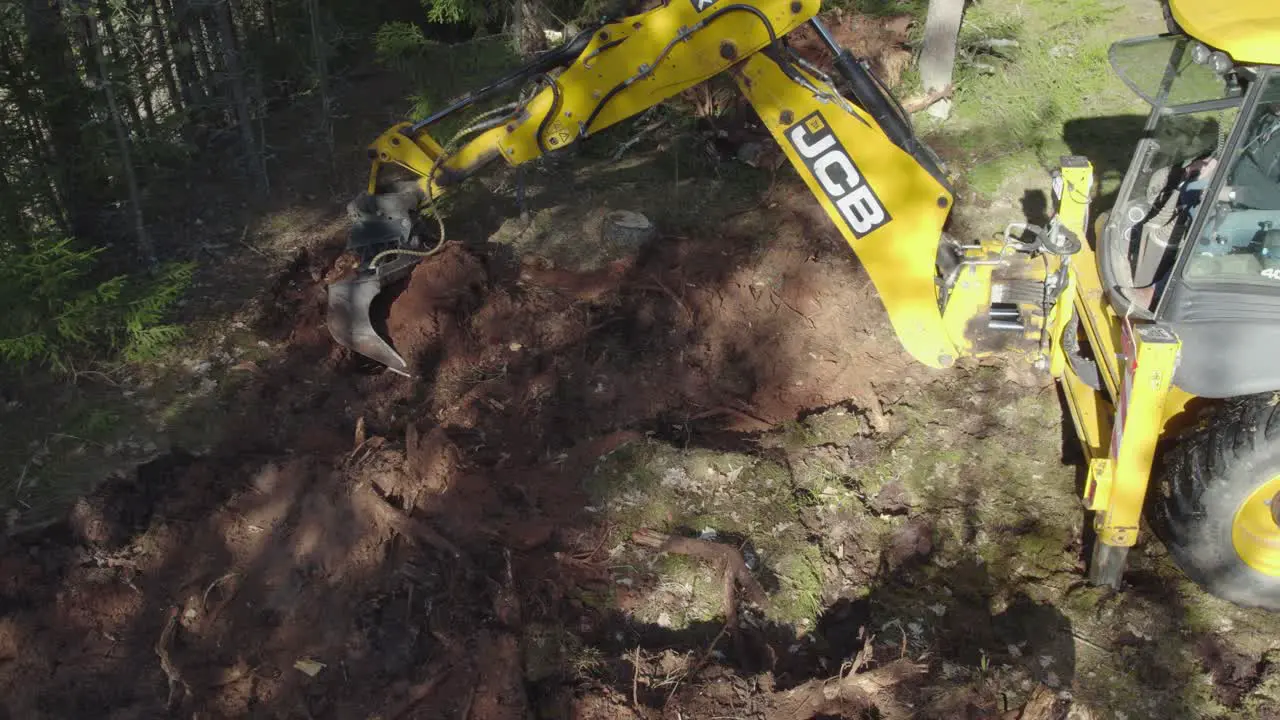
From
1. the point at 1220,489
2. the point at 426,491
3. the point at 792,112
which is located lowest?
the point at 426,491

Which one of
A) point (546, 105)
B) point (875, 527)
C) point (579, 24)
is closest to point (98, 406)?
point (546, 105)

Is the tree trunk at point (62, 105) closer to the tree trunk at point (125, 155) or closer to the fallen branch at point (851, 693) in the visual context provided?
the tree trunk at point (125, 155)

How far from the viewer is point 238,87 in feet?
29.7

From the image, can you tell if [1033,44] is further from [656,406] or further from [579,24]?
[656,406]

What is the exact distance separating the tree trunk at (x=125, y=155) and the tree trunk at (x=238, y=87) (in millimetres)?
1338

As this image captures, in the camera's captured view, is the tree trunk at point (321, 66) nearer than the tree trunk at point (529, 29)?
Yes

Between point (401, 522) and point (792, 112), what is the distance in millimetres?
3188

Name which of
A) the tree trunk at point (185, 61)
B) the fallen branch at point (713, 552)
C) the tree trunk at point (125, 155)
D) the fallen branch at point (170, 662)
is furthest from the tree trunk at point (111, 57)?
the fallen branch at point (713, 552)

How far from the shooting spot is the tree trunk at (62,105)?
23.6 feet

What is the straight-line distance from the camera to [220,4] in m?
8.50

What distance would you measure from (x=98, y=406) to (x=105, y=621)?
2256 mm

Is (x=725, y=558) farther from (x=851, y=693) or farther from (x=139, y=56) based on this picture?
(x=139, y=56)

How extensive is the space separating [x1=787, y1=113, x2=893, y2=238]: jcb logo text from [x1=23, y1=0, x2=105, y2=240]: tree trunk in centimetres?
565

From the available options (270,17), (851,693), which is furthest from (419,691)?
(270,17)
